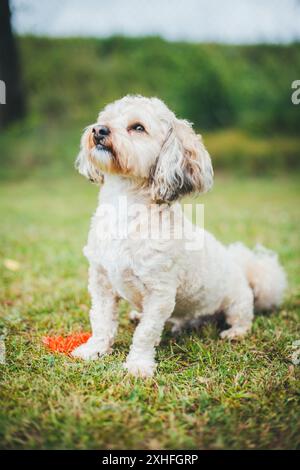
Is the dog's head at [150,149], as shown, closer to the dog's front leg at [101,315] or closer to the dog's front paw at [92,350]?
the dog's front leg at [101,315]

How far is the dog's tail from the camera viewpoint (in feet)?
12.7

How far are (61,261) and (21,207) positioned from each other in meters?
3.40

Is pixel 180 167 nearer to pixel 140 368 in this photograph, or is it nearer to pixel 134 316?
pixel 140 368

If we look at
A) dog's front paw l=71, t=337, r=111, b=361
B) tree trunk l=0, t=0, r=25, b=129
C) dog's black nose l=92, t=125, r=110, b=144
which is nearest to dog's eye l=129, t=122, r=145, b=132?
dog's black nose l=92, t=125, r=110, b=144

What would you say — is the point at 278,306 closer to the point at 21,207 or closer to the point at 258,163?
the point at 21,207

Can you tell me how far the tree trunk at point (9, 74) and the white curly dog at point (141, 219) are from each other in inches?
360

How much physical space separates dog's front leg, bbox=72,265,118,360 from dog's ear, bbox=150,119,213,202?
2.08 ft

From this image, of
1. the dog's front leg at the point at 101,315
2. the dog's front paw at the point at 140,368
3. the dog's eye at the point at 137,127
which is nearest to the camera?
the dog's front paw at the point at 140,368

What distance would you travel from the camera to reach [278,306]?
13.2 ft

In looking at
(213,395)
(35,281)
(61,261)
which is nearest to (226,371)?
(213,395)

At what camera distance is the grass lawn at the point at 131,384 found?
2207 millimetres

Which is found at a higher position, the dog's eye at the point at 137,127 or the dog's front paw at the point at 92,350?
the dog's eye at the point at 137,127

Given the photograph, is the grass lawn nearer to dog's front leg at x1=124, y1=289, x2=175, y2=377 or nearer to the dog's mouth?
dog's front leg at x1=124, y1=289, x2=175, y2=377

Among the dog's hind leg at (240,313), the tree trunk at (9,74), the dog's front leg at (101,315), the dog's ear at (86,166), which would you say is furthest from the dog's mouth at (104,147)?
the tree trunk at (9,74)
